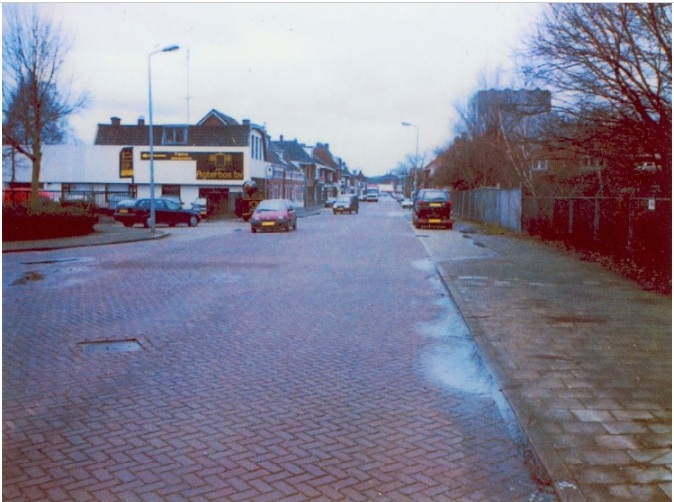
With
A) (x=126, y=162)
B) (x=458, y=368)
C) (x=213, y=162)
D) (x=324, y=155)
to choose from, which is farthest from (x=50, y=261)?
(x=324, y=155)

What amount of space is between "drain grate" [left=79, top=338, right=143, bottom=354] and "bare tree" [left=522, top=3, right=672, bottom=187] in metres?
10.6

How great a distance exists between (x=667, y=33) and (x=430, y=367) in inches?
371

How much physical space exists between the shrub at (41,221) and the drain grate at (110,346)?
15.8 metres

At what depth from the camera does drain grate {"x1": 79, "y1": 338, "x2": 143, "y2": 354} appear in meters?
7.90

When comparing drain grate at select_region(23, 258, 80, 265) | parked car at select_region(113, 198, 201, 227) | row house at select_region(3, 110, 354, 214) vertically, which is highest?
row house at select_region(3, 110, 354, 214)

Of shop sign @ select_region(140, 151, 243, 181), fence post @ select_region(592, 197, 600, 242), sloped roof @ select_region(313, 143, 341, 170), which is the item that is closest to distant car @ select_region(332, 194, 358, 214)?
shop sign @ select_region(140, 151, 243, 181)

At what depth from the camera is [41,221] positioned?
2409cm

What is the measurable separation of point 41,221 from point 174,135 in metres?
33.1

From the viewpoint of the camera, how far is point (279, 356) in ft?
25.0

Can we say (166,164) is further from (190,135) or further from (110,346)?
(110,346)

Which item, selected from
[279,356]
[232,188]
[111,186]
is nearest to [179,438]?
[279,356]

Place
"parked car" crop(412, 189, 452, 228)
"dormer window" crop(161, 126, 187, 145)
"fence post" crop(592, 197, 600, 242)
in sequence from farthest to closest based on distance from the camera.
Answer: "dormer window" crop(161, 126, 187, 145) < "parked car" crop(412, 189, 452, 228) < "fence post" crop(592, 197, 600, 242)

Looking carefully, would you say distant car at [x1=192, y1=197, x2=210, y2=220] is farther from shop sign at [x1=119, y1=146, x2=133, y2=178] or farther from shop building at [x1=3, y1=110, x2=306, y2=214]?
shop sign at [x1=119, y1=146, x2=133, y2=178]

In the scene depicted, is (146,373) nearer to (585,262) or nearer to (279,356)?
(279,356)
